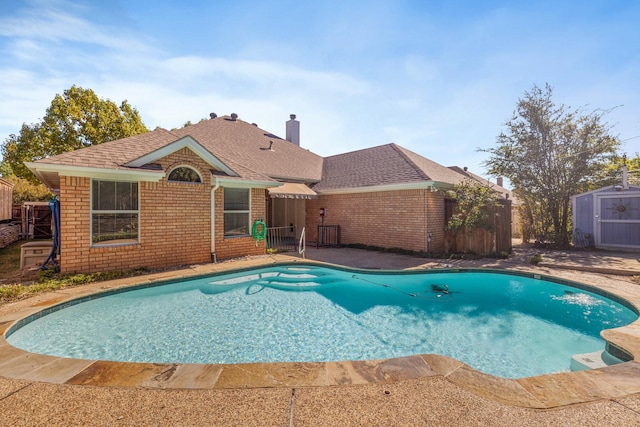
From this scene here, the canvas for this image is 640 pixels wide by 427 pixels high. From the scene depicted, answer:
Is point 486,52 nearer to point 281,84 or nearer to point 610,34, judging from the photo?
point 610,34

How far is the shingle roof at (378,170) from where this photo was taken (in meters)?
15.5

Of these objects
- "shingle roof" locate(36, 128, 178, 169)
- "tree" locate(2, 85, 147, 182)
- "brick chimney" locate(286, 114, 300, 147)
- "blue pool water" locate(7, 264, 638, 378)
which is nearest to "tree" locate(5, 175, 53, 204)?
"tree" locate(2, 85, 147, 182)

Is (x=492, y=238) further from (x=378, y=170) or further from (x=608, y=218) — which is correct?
(x=608, y=218)

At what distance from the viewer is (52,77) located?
1134 cm

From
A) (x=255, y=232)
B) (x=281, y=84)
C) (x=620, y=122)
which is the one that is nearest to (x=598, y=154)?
(x=620, y=122)

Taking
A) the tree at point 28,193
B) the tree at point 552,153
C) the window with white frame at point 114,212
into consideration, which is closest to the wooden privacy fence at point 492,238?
the tree at point 552,153

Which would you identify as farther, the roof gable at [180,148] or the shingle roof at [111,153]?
the roof gable at [180,148]

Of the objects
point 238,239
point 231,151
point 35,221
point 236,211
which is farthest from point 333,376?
point 35,221

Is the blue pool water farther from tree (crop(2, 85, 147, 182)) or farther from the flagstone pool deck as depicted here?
tree (crop(2, 85, 147, 182))

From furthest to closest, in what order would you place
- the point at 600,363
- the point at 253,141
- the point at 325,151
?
the point at 325,151, the point at 253,141, the point at 600,363

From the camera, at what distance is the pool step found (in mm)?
4695

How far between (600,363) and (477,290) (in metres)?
5.15

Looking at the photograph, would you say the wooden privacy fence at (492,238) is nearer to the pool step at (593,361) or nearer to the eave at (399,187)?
the eave at (399,187)

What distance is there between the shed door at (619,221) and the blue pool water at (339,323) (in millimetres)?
10285
